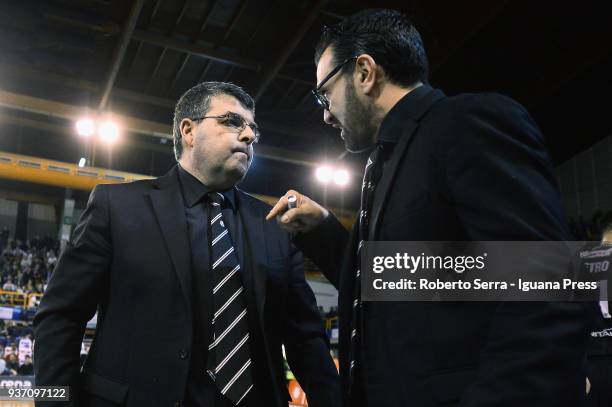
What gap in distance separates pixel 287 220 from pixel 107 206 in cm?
79

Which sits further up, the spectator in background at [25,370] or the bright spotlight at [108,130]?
the bright spotlight at [108,130]

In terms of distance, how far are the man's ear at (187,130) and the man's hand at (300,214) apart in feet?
2.83

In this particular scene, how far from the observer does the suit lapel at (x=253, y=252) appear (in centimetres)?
213

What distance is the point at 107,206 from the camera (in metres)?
2.16

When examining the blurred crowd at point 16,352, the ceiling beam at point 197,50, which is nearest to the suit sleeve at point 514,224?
the blurred crowd at point 16,352

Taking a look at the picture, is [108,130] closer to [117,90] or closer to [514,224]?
[117,90]

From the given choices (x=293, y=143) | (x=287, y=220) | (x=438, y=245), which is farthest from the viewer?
(x=293, y=143)

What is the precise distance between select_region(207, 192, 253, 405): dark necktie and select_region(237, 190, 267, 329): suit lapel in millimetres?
45

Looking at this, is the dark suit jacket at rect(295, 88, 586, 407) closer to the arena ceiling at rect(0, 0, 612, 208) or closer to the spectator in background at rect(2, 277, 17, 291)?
the arena ceiling at rect(0, 0, 612, 208)

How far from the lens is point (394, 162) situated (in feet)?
4.43

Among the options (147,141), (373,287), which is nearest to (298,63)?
(147,141)

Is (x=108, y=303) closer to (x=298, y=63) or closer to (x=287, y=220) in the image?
(x=287, y=220)

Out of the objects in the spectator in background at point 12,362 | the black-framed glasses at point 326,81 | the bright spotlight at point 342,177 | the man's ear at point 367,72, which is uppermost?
the bright spotlight at point 342,177

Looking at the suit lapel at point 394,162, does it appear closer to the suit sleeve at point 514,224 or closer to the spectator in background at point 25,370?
the suit sleeve at point 514,224
